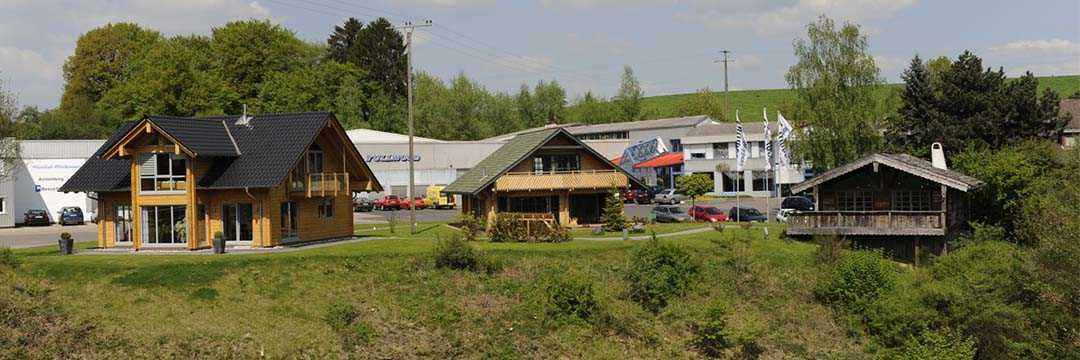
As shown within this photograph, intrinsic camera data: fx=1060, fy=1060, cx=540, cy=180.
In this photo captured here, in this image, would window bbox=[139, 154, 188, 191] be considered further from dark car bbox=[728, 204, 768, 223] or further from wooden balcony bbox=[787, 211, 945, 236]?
dark car bbox=[728, 204, 768, 223]

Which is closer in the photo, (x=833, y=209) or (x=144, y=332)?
(x=144, y=332)

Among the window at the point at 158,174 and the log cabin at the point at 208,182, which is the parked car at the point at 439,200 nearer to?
the log cabin at the point at 208,182

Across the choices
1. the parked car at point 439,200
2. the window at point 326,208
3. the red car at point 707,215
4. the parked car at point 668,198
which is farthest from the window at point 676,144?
the window at point 326,208

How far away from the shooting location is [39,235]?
5250cm

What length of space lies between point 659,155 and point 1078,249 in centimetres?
5460

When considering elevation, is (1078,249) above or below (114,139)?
below

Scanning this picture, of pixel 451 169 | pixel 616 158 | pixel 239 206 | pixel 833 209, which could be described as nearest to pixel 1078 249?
pixel 833 209

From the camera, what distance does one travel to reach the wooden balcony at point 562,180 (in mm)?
48625

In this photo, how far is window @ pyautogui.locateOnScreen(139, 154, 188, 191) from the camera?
38750mm

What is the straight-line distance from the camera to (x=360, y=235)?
148 ft

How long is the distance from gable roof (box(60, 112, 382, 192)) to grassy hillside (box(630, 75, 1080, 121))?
88284mm

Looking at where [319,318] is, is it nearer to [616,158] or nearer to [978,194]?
[978,194]

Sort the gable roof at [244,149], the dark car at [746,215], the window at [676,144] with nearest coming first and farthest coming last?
the gable roof at [244,149] < the dark car at [746,215] < the window at [676,144]

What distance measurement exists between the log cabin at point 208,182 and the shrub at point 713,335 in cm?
1609
